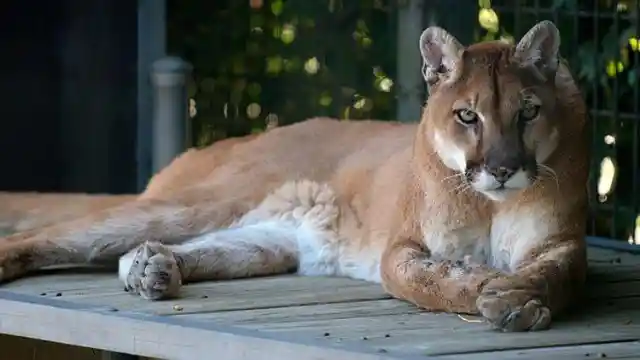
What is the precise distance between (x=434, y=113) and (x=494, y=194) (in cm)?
31

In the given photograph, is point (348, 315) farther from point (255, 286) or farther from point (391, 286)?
point (255, 286)

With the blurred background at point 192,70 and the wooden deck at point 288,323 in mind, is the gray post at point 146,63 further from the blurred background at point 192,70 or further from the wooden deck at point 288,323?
the wooden deck at point 288,323

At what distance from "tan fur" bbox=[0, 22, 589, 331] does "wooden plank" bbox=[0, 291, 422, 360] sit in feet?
0.72

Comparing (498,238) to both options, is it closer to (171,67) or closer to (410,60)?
(410,60)

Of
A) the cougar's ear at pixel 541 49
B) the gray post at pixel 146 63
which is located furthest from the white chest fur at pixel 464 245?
the gray post at pixel 146 63

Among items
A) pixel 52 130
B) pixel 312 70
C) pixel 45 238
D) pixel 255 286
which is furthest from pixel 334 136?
pixel 52 130

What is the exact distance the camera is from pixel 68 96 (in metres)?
5.64

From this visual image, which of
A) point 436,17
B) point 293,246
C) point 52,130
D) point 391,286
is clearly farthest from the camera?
point 52,130

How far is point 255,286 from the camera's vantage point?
12.8ft

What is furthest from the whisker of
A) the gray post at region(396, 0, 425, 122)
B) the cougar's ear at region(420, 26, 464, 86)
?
the gray post at region(396, 0, 425, 122)

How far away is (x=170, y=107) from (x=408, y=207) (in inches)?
73.1

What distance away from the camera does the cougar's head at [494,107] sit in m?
3.30

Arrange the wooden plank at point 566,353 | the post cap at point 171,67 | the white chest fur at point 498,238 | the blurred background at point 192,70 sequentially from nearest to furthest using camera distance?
the wooden plank at point 566,353, the white chest fur at point 498,238, the post cap at point 171,67, the blurred background at point 192,70

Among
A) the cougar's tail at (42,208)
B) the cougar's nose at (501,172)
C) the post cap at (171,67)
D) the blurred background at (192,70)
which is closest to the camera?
the cougar's nose at (501,172)
